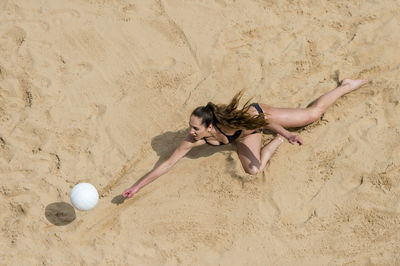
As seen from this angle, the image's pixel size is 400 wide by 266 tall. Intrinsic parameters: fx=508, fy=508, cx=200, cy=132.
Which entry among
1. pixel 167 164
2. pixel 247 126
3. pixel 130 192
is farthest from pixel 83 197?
pixel 247 126

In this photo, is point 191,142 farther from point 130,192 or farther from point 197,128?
point 130,192

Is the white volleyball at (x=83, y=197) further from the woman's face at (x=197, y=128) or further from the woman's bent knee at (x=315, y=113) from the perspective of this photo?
the woman's bent knee at (x=315, y=113)

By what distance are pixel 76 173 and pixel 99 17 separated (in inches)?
98.1

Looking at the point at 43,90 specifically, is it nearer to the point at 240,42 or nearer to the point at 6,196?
the point at 6,196

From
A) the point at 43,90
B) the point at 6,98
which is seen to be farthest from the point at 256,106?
the point at 6,98

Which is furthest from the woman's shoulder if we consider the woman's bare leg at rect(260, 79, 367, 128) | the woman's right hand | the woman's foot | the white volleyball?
the woman's foot

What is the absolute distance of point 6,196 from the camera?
640cm

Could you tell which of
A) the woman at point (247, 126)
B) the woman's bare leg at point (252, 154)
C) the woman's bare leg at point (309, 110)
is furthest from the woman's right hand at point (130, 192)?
the woman's bare leg at point (309, 110)

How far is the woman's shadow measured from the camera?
266 inches

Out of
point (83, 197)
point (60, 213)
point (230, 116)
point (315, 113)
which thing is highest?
point (230, 116)

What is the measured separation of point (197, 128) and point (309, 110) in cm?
167

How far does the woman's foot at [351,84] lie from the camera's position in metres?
6.83

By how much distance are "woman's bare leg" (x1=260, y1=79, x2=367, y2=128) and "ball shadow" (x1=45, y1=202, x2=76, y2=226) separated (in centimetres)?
277

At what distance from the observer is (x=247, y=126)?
598 centimetres
